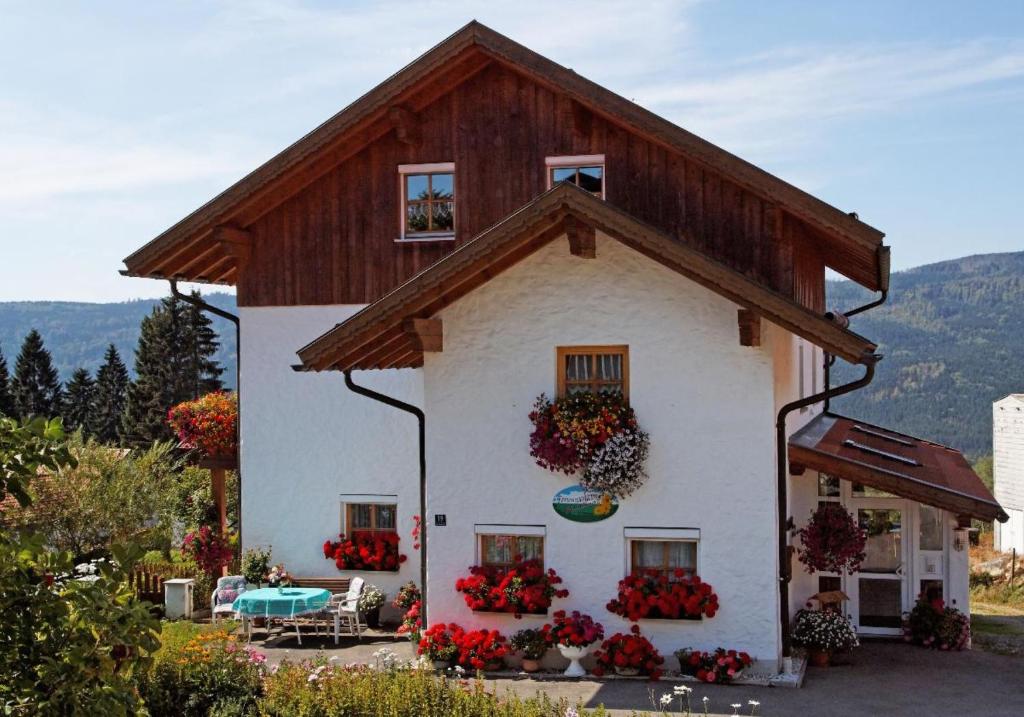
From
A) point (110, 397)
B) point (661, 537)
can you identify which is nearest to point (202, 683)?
point (661, 537)

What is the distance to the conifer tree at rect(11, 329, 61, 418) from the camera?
62.9m

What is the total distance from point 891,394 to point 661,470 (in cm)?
12954

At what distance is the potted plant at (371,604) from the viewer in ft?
53.5

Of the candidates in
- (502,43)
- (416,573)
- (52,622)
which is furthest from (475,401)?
(52,622)

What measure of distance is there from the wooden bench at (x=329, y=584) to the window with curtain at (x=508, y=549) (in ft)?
12.0

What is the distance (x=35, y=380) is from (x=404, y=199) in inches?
2094

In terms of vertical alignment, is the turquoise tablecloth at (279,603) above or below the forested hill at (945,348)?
below

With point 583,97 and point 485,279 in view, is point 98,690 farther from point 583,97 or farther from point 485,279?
point 583,97

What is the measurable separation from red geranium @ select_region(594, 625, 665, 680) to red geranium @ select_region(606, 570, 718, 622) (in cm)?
23

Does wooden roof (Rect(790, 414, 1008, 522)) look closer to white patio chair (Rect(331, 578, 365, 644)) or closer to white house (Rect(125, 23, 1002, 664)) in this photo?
white house (Rect(125, 23, 1002, 664))

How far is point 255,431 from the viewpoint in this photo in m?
17.3

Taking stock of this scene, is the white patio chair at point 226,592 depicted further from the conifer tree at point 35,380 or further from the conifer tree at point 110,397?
the conifer tree at point 110,397

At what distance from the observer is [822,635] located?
1392cm

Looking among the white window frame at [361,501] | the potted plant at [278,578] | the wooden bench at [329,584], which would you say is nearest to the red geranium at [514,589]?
the white window frame at [361,501]
